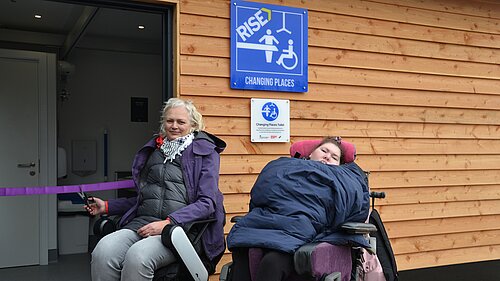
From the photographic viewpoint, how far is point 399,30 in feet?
13.6

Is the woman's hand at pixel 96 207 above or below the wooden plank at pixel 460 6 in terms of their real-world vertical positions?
below

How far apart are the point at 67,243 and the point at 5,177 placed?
1.07m

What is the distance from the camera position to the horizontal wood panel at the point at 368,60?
136 inches

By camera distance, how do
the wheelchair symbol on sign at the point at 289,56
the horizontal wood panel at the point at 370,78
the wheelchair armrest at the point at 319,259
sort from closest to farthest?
1. the wheelchair armrest at the point at 319,259
2. the horizontal wood panel at the point at 370,78
3. the wheelchair symbol on sign at the point at 289,56

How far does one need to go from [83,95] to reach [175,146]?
4226 mm

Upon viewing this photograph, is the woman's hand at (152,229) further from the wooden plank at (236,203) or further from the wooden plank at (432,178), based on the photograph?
the wooden plank at (432,178)

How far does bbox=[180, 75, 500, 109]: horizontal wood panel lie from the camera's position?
3.45 metres

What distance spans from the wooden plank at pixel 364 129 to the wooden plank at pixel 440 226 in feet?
2.32

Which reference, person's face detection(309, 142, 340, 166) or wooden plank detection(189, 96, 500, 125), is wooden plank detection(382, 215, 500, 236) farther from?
person's face detection(309, 142, 340, 166)

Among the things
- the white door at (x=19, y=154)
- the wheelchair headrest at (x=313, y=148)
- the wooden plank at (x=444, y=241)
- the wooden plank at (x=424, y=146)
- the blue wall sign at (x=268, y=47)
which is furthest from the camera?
the white door at (x=19, y=154)

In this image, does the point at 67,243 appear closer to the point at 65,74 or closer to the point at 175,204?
the point at 65,74

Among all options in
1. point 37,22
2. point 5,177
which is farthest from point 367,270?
point 37,22

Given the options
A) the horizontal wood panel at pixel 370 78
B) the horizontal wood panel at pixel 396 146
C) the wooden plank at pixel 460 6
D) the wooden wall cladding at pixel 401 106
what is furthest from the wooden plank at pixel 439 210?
the wooden plank at pixel 460 6

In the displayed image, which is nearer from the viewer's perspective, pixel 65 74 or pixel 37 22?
pixel 37 22
